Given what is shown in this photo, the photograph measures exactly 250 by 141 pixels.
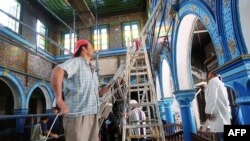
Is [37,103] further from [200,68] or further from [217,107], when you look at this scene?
[217,107]

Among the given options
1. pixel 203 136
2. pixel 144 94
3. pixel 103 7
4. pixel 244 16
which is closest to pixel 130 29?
pixel 103 7

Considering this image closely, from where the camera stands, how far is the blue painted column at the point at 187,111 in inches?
174

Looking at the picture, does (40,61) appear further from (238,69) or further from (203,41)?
(238,69)

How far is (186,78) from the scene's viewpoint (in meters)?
4.53

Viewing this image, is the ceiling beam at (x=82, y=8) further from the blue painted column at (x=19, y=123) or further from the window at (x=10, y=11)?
the blue painted column at (x=19, y=123)

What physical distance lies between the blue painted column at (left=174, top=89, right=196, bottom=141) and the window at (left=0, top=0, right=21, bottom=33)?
760 cm

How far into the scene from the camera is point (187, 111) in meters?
4.60

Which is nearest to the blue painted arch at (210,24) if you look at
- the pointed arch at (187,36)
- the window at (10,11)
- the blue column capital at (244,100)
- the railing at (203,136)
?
the pointed arch at (187,36)

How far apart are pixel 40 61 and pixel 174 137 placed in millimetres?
7650

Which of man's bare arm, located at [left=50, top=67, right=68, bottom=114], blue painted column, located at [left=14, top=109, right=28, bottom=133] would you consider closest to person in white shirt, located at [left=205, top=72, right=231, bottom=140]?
man's bare arm, located at [left=50, top=67, right=68, bottom=114]

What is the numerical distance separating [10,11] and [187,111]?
8.32m

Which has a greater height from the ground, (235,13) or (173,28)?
(173,28)

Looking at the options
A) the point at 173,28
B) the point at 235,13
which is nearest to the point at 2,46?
the point at 173,28

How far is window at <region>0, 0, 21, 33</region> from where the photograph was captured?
8.04 metres
